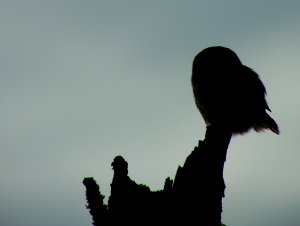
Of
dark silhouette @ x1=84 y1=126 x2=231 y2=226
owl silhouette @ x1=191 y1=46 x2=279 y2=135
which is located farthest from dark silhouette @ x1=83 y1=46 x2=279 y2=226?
owl silhouette @ x1=191 y1=46 x2=279 y2=135

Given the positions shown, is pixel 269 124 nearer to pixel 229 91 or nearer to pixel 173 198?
pixel 229 91

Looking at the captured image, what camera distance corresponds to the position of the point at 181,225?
14.4 feet

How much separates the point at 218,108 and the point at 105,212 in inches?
168

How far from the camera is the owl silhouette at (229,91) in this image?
7926mm

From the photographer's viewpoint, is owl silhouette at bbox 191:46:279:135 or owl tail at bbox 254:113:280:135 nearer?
owl silhouette at bbox 191:46:279:135

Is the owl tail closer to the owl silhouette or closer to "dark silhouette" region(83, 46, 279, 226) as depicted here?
the owl silhouette

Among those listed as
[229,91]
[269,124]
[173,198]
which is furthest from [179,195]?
[269,124]

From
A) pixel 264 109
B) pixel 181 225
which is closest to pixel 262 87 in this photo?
pixel 264 109

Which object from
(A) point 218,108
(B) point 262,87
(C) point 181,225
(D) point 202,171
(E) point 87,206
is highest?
(B) point 262,87

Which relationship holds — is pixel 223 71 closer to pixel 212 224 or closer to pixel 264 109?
pixel 264 109

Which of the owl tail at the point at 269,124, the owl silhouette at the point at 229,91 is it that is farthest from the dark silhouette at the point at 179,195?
the owl tail at the point at 269,124

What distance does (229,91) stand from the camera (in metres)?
Answer: 7.93

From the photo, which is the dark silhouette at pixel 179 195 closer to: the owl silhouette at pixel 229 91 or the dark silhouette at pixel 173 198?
the dark silhouette at pixel 173 198

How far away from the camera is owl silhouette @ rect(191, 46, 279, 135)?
7.93 m
